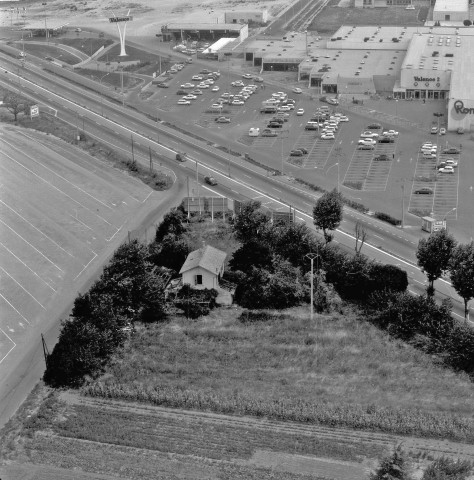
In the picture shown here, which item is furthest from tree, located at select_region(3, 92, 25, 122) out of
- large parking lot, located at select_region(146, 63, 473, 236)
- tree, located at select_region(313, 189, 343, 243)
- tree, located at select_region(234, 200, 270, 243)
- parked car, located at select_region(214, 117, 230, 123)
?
tree, located at select_region(313, 189, 343, 243)

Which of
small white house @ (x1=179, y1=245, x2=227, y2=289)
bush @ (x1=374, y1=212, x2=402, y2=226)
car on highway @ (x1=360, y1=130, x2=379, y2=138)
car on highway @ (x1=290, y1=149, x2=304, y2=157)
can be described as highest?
small white house @ (x1=179, y1=245, x2=227, y2=289)

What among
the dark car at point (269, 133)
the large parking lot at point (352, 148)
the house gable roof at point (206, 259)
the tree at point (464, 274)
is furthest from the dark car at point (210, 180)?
the tree at point (464, 274)

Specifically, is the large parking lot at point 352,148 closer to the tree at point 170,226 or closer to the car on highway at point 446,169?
the car on highway at point 446,169

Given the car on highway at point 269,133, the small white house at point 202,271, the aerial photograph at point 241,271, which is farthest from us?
the car on highway at point 269,133

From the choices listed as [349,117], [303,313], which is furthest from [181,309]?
[349,117]

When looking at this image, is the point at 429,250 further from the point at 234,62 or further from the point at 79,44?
the point at 79,44

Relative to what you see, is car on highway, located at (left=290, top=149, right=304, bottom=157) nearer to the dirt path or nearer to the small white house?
the small white house
